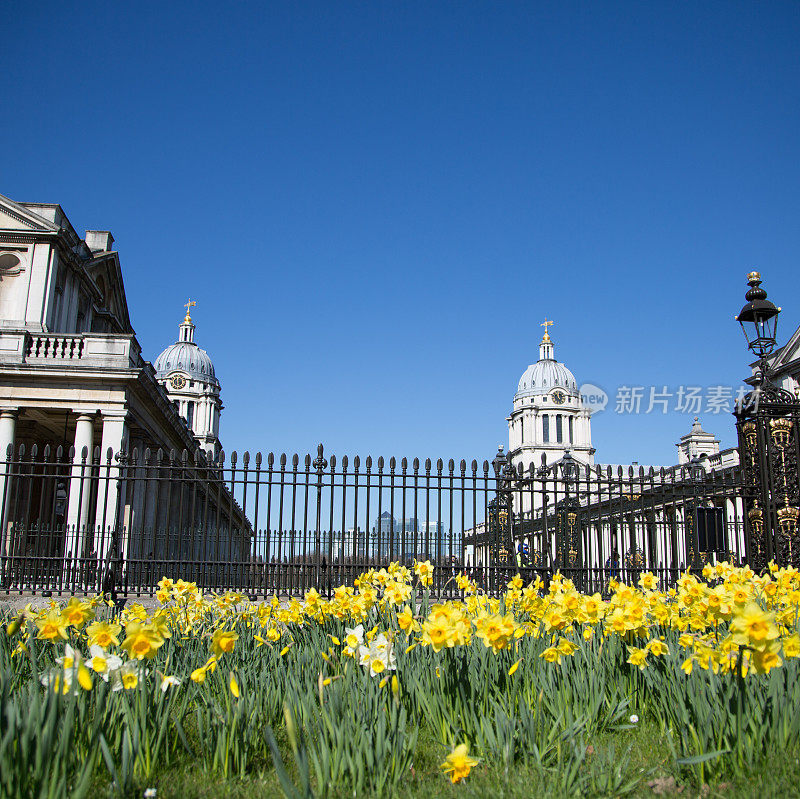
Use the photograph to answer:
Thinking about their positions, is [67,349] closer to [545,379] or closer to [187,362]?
[187,362]

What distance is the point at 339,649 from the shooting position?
5.11m

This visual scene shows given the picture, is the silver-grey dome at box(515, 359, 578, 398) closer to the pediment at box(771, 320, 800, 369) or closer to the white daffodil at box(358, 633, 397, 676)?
the pediment at box(771, 320, 800, 369)

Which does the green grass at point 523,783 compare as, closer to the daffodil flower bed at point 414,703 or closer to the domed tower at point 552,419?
the daffodil flower bed at point 414,703

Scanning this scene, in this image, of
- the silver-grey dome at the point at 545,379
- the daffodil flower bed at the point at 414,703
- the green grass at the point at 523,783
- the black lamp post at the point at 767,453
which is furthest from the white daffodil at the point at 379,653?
the silver-grey dome at the point at 545,379

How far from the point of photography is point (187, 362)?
100500 millimetres

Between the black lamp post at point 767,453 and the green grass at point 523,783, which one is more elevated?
the black lamp post at point 767,453

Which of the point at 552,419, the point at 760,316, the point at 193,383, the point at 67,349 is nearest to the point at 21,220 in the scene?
the point at 67,349

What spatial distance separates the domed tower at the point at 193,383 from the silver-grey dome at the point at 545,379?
50.1 metres

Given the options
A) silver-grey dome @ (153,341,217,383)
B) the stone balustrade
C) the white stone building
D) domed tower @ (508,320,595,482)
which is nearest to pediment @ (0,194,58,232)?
the white stone building

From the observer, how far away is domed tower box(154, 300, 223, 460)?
9669 centimetres

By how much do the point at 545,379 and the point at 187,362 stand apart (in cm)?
5610

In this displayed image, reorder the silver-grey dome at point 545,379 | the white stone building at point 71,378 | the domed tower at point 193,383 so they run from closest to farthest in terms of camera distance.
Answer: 1. the white stone building at point 71,378
2. the domed tower at point 193,383
3. the silver-grey dome at point 545,379

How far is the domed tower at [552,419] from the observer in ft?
384

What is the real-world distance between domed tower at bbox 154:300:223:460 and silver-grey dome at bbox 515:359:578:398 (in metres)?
50.1
